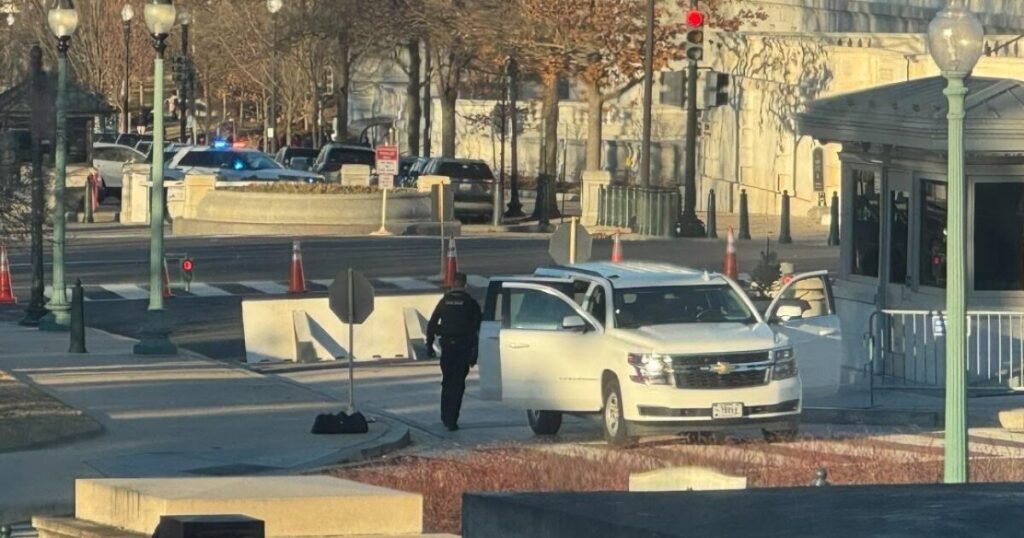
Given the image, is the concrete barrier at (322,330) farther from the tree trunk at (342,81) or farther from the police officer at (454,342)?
the tree trunk at (342,81)

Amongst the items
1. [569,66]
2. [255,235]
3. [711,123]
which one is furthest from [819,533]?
[711,123]

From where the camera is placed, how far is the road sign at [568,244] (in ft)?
83.0

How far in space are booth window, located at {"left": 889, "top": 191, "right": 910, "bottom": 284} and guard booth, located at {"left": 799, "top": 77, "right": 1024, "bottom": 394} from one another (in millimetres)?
11

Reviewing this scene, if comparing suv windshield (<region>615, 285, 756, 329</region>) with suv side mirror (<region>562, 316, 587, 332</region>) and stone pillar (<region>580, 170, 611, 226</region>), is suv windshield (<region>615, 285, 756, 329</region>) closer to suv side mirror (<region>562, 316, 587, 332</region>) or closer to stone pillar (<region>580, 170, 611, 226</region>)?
suv side mirror (<region>562, 316, 587, 332</region>)

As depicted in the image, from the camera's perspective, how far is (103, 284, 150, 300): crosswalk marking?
32531mm

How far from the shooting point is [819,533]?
711 centimetres

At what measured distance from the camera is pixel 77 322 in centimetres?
2438

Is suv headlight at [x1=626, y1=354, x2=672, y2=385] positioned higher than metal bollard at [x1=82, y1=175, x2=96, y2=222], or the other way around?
metal bollard at [x1=82, y1=175, x2=96, y2=222]

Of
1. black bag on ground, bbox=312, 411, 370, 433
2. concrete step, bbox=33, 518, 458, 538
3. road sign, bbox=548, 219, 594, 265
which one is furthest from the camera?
road sign, bbox=548, 219, 594, 265

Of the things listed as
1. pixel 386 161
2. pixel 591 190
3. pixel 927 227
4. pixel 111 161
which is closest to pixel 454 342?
pixel 927 227

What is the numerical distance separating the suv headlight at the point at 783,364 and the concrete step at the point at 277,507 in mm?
6512

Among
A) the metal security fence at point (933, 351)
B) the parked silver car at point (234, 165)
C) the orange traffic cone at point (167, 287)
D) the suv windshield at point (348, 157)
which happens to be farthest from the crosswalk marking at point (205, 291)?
the suv windshield at point (348, 157)

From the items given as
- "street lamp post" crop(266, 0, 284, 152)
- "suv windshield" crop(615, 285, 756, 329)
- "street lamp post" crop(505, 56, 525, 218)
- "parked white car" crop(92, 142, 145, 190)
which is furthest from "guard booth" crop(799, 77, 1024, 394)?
"street lamp post" crop(266, 0, 284, 152)

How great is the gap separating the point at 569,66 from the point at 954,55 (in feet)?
128
